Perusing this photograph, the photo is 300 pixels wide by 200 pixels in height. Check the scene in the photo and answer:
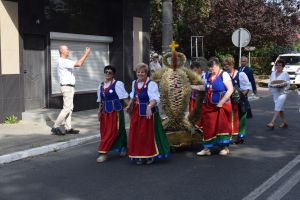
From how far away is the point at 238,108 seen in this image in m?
9.18

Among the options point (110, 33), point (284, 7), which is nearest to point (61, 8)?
point (110, 33)

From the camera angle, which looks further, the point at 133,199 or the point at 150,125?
the point at 150,125

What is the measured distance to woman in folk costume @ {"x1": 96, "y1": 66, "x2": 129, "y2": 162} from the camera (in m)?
7.96

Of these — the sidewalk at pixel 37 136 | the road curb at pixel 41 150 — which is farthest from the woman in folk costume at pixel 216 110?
the sidewalk at pixel 37 136

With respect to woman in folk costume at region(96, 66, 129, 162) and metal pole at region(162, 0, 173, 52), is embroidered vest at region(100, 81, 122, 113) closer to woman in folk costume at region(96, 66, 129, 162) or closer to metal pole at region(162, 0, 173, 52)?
woman in folk costume at region(96, 66, 129, 162)

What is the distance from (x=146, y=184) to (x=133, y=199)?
27.6 inches

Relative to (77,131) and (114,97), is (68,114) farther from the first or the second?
(114,97)

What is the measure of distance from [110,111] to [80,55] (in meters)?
7.66

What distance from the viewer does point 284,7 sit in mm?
30703

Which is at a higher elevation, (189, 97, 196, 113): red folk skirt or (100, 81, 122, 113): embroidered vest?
(100, 81, 122, 113): embroidered vest

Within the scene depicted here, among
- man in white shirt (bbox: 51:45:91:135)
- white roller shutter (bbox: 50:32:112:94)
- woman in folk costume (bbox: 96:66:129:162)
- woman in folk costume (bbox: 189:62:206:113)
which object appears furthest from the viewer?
white roller shutter (bbox: 50:32:112:94)

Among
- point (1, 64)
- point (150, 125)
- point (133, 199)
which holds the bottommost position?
point (133, 199)

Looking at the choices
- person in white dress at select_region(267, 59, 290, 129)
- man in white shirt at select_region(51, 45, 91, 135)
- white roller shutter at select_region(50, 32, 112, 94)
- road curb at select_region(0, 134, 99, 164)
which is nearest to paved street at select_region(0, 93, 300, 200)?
road curb at select_region(0, 134, 99, 164)

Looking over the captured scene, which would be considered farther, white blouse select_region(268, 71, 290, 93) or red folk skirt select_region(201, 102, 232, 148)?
white blouse select_region(268, 71, 290, 93)
